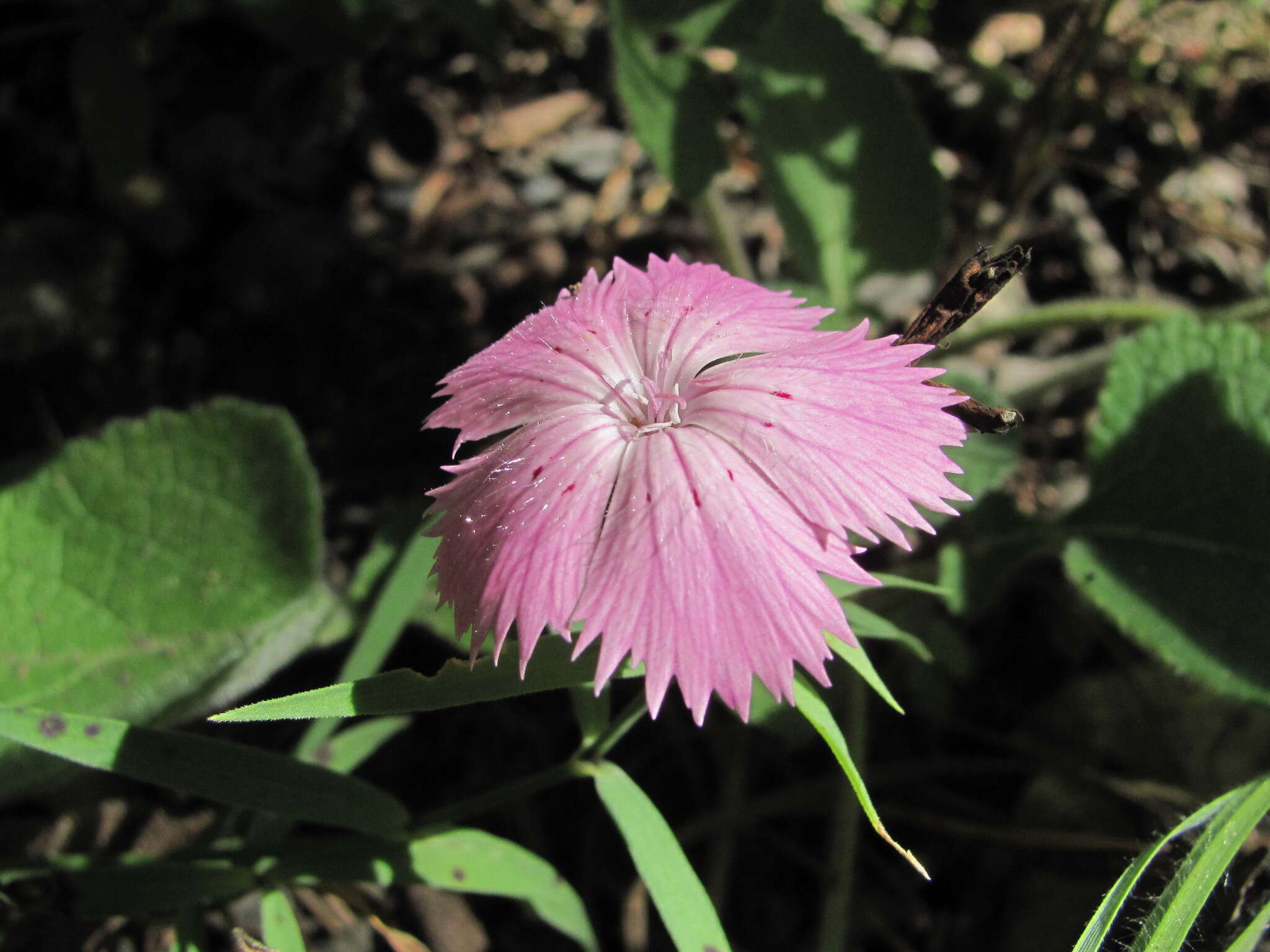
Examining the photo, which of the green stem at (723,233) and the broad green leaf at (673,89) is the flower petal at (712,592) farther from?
the green stem at (723,233)

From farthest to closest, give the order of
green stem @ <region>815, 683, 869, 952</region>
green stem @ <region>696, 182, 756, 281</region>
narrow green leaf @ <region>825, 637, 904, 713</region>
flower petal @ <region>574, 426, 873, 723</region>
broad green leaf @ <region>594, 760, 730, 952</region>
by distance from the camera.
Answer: green stem @ <region>696, 182, 756, 281</region>, green stem @ <region>815, 683, 869, 952</region>, broad green leaf @ <region>594, 760, 730, 952</region>, narrow green leaf @ <region>825, 637, 904, 713</region>, flower petal @ <region>574, 426, 873, 723</region>

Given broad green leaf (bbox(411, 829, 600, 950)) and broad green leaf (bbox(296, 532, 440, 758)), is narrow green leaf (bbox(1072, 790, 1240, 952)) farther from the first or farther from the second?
broad green leaf (bbox(296, 532, 440, 758))

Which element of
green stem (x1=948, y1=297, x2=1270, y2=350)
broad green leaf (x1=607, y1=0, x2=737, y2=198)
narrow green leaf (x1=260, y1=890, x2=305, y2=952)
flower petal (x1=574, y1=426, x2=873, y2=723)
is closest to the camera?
flower petal (x1=574, y1=426, x2=873, y2=723)

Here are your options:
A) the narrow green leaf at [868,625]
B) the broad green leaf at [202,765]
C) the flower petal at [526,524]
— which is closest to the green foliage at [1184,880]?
the narrow green leaf at [868,625]

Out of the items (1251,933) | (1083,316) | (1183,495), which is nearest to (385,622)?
(1251,933)

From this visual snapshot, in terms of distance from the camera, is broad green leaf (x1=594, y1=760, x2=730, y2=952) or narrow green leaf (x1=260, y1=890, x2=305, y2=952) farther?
narrow green leaf (x1=260, y1=890, x2=305, y2=952)

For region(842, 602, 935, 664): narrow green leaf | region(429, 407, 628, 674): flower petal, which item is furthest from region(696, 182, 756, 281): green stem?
region(429, 407, 628, 674): flower petal
